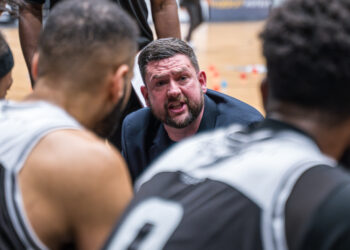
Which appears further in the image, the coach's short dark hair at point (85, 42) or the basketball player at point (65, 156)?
the coach's short dark hair at point (85, 42)

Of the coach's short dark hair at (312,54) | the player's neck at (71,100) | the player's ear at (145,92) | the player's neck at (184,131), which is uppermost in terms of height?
the coach's short dark hair at (312,54)

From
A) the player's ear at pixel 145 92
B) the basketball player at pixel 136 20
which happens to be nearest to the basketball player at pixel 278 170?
the player's ear at pixel 145 92

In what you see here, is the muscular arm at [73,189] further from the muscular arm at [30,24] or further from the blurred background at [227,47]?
the muscular arm at [30,24]

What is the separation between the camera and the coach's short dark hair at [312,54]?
964mm

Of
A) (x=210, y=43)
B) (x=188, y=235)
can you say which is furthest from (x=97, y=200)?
(x=210, y=43)

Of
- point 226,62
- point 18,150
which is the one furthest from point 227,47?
point 18,150

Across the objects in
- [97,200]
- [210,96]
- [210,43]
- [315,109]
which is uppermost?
[315,109]

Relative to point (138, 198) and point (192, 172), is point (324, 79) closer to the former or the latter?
point (192, 172)

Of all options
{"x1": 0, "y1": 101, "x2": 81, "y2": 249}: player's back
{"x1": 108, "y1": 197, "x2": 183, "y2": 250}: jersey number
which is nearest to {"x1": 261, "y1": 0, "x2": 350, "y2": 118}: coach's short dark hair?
{"x1": 108, "y1": 197, "x2": 183, "y2": 250}: jersey number

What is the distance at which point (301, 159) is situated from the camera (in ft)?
3.08

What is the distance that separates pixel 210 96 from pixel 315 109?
5.86 ft

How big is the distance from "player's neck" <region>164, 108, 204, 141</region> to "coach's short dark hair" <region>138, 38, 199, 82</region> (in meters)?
0.29

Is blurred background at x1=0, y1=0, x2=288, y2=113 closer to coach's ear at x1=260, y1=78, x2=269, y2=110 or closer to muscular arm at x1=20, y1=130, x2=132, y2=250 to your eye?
coach's ear at x1=260, y1=78, x2=269, y2=110

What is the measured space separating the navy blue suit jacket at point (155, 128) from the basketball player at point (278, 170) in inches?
60.2
